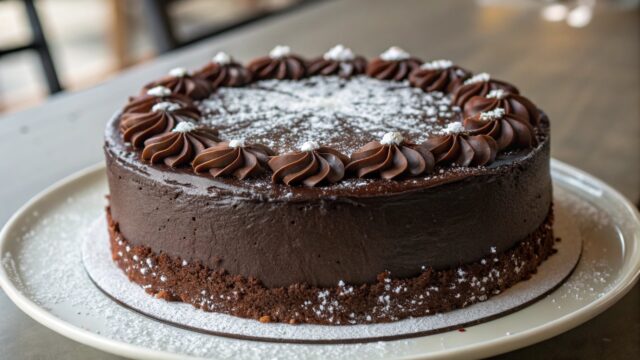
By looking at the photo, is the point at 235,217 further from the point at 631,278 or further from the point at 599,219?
the point at 599,219

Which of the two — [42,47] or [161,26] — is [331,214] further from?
[161,26]

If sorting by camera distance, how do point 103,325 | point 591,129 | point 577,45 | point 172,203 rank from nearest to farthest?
point 103,325 → point 172,203 → point 591,129 → point 577,45

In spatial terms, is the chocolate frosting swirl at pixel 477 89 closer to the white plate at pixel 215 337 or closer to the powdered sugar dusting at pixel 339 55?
the white plate at pixel 215 337

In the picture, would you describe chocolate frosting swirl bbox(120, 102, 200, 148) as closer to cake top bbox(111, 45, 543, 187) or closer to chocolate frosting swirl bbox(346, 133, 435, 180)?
cake top bbox(111, 45, 543, 187)

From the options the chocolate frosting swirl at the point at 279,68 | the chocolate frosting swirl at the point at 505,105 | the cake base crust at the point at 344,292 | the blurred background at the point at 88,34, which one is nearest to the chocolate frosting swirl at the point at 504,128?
the chocolate frosting swirl at the point at 505,105

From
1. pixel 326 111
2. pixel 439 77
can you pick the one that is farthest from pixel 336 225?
pixel 439 77

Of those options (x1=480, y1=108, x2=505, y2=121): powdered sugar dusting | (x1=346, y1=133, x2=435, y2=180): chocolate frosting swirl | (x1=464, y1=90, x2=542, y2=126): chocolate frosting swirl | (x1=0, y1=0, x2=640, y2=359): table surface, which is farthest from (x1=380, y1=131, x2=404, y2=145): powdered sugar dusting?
(x1=0, y1=0, x2=640, y2=359): table surface

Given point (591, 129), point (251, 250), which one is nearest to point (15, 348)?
point (251, 250)
